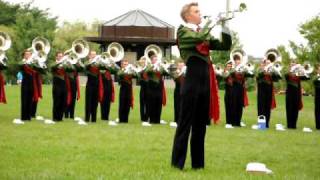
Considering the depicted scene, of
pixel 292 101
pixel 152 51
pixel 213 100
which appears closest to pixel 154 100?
pixel 152 51

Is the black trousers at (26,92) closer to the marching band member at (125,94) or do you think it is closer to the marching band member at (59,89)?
the marching band member at (59,89)

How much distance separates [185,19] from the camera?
8883 mm

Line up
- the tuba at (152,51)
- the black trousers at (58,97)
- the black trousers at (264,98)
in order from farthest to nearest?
1. the tuba at (152,51)
2. the black trousers at (264,98)
3. the black trousers at (58,97)

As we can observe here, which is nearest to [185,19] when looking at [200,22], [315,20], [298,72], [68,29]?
[200,22]

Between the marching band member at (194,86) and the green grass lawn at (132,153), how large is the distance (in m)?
0.48

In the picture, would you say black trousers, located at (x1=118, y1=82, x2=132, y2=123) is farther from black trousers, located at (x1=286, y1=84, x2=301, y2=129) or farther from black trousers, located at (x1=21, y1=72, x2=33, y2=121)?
black trousers, located at (x1=286, y1=84, x2=301, y2=129)

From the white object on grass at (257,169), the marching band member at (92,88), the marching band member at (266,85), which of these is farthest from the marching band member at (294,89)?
the white object on grass at (257,169)

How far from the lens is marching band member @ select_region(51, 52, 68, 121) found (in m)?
19.0

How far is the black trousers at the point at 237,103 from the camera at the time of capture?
19.9 metres

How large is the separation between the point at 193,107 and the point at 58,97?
10603 millimetres

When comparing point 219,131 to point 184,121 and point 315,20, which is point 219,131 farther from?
point 315,20

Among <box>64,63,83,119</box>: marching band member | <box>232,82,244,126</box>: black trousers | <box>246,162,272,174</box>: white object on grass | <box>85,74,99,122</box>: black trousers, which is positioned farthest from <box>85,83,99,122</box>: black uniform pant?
<box>246,162,272,174</box>: white object on grass

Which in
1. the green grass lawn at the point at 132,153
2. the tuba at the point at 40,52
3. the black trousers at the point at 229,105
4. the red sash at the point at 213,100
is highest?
the tuba at the point at 40,52

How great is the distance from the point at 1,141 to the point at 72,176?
182 inches
